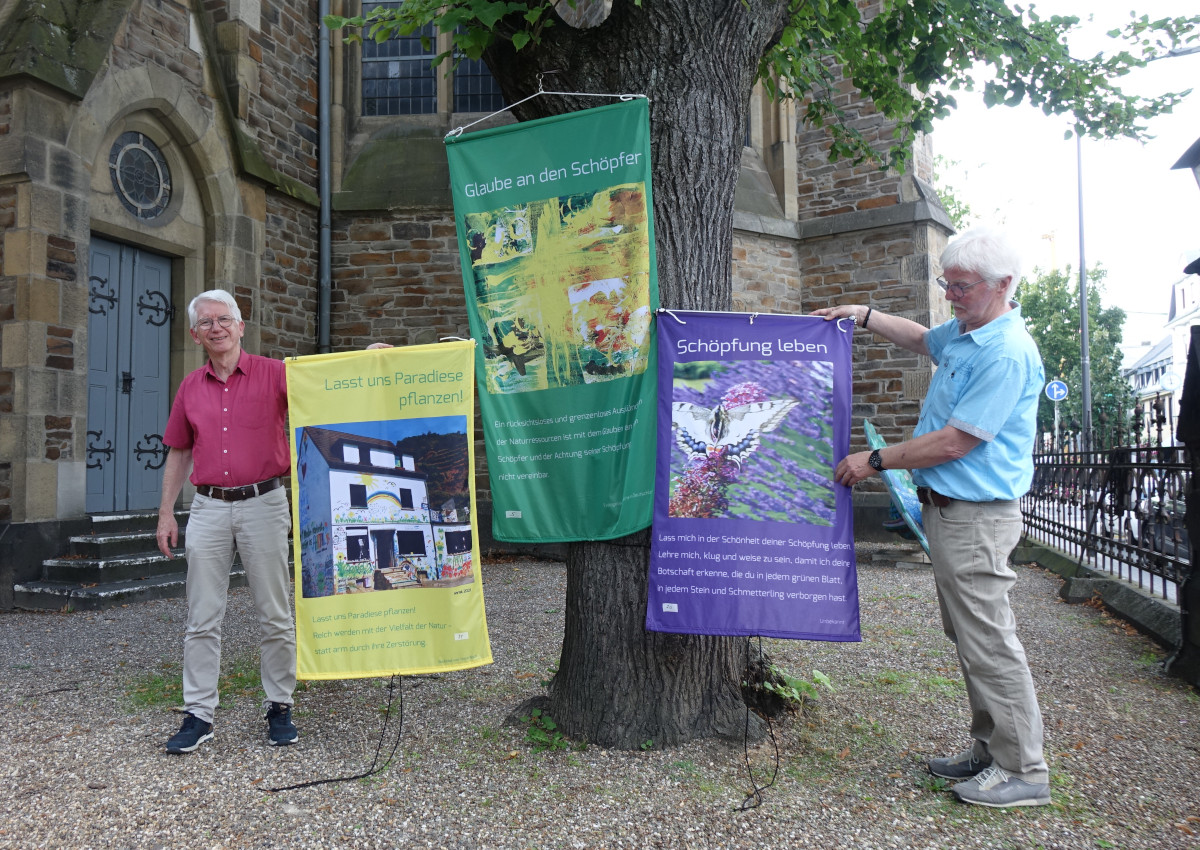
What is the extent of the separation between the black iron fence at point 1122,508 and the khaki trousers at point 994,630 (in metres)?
3.03

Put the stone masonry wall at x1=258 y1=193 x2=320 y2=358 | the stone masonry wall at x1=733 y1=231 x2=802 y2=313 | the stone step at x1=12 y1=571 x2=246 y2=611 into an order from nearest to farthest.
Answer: the stone step at x1=12 y1=571 x2=246 y2=611, the stone masonry wall at x1=258 y1=193 x2=320 y2=358, the stone masonry wall at x1=733 y1=231 x2=802 y2=313

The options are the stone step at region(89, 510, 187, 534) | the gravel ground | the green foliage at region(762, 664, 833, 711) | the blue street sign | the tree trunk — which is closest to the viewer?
the gravel ground

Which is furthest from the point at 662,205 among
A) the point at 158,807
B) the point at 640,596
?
the point at 158,807

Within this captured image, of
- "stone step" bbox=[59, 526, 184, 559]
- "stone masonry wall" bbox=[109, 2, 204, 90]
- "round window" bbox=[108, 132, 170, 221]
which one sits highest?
"stone masonry wall" bbox=[109, 2, 204, 90]

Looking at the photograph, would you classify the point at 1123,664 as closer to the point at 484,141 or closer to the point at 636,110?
the point at 636,110

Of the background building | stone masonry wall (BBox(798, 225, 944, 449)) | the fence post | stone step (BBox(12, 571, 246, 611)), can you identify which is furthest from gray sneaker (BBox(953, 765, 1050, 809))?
stone masonry wall (BBox(798, 225, 944, 449))

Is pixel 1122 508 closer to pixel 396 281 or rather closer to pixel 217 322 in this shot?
pixel 217 322

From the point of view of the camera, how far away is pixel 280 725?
11.1 ft

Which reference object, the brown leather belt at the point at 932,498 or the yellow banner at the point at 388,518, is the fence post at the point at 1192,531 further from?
the yellow banner at the point at 388,518

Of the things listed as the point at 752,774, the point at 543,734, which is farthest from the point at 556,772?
the point at 752,774

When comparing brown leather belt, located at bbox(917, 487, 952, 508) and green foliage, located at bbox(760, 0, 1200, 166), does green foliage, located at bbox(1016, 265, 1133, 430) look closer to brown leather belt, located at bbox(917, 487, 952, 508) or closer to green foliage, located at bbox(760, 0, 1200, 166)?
green foliage, located at bbox(760, 0, 1200, 166)

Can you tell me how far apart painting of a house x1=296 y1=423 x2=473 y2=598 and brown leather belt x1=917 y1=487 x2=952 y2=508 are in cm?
167

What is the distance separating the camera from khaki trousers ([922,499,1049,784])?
2.75m

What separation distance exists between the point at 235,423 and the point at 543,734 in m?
1.80
